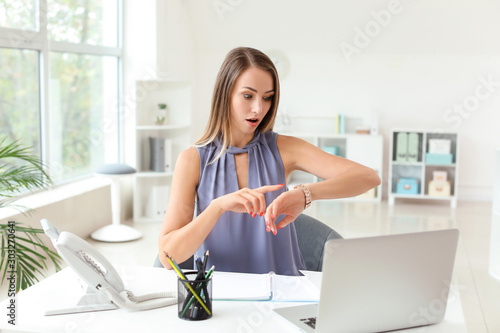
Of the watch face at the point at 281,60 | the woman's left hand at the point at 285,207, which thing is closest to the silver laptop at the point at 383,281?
the woman's left hand at the point at 285,207

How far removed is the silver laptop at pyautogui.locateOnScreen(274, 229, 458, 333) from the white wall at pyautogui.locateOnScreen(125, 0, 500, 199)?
556cm

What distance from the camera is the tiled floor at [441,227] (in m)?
3.64

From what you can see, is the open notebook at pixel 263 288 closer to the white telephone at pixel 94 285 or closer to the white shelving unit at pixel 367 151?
the white telephone at pixel 94 285

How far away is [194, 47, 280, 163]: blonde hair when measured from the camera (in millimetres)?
2006

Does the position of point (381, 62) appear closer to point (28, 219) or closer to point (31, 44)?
point (31, 44)

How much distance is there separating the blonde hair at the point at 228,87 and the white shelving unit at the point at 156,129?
Answer: 3603mm

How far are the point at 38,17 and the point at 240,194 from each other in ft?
11.5

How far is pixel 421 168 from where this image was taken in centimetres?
720

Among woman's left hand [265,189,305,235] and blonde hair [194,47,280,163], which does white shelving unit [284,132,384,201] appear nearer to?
blonde hair [194,47,280,163]

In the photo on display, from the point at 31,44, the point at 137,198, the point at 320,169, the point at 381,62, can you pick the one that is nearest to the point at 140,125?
the point at 137,198

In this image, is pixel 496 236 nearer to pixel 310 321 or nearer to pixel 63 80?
pixel 310 321

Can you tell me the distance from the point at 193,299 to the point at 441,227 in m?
4.59

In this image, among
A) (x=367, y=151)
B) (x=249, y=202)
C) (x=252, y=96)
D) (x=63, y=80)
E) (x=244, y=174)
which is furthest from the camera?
(x=367, y=151)

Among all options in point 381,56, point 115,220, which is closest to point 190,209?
point 115,220
